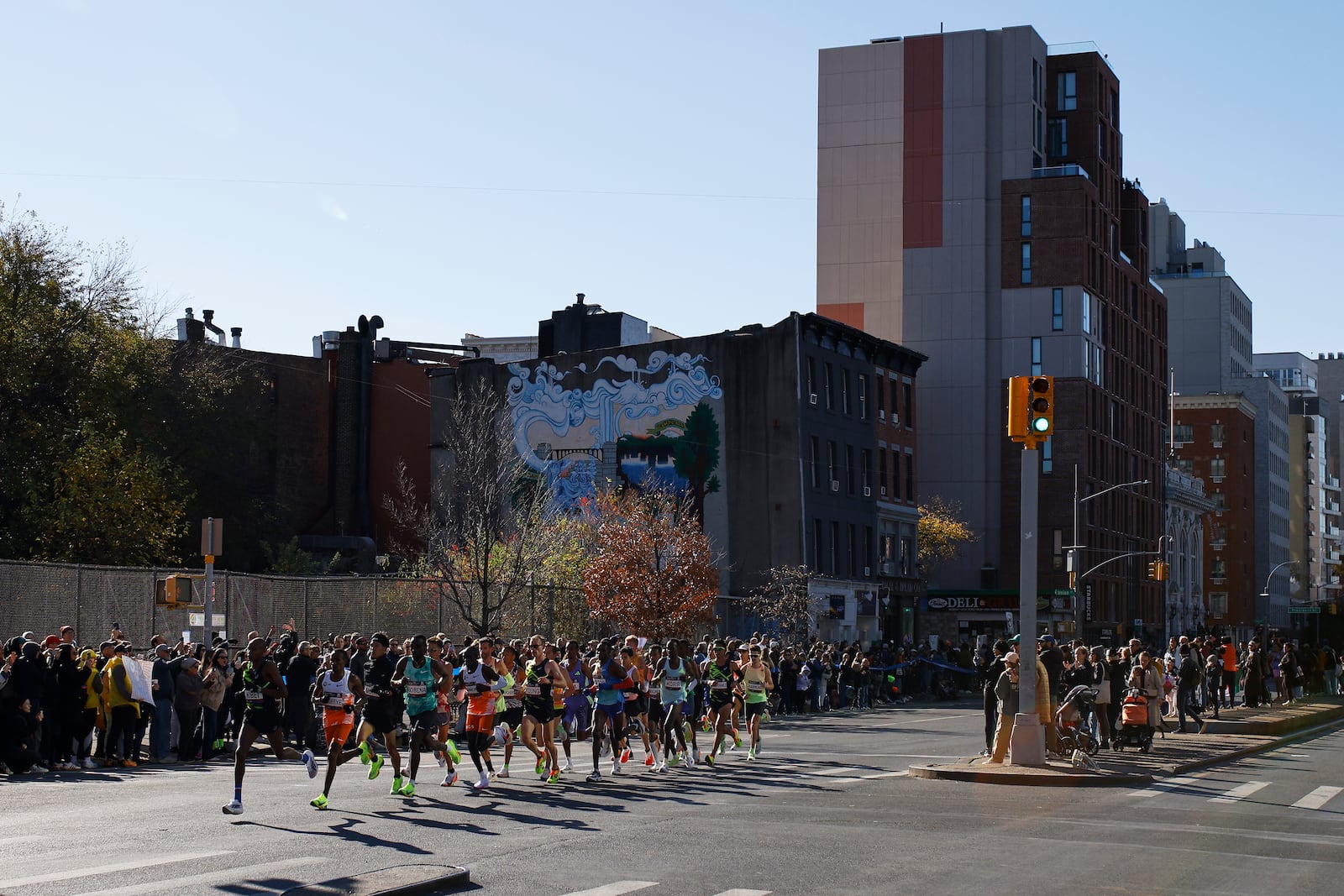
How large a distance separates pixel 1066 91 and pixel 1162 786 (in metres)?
82.3

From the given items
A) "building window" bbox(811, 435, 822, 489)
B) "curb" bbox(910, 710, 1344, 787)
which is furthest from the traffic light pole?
"building window" bbox(811, 435, 822, 489)

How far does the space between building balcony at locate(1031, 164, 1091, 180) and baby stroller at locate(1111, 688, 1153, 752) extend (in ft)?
215

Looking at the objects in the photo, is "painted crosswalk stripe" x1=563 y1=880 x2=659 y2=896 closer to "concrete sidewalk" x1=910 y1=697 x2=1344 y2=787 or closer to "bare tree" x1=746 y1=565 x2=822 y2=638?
"concrete sidewalk" x1=910 y1=697 x2=1344 y2=787

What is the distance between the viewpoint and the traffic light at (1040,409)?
2173 cm

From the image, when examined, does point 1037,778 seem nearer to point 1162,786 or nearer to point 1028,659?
point 1162,786

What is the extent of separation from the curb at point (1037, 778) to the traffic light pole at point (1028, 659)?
99 cm

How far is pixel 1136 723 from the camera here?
27.0 m

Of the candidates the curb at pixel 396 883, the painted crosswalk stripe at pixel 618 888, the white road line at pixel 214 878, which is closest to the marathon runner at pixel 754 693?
the white road line at pixel 214 878

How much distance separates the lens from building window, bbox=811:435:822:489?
63.0m

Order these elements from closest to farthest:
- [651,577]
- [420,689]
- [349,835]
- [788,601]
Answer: [349,835] → [420,689] → [651,577] → [788,601]

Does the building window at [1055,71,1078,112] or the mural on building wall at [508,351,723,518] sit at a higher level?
the building window at [1055,71,1078,112]

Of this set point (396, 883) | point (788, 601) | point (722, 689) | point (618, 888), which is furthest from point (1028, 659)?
point (788, 601)

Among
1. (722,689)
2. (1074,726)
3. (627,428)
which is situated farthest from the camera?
(627,428)

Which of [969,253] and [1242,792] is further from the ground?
[969,253]
